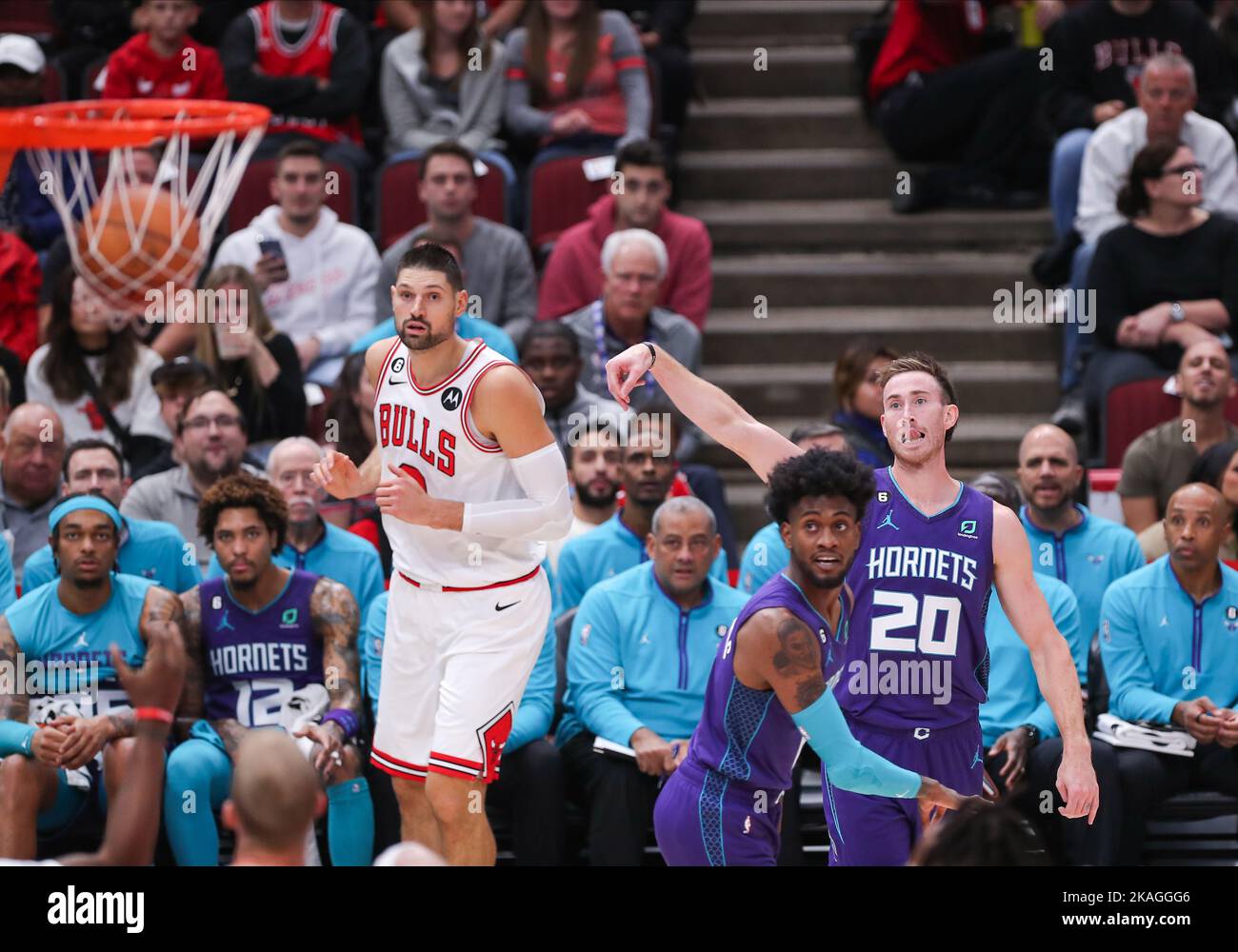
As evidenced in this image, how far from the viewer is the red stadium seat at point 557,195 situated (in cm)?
954

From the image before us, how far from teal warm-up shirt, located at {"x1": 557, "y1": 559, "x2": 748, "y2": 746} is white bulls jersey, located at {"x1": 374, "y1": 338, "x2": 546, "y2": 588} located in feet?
4.02

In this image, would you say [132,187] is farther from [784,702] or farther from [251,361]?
[784,702]

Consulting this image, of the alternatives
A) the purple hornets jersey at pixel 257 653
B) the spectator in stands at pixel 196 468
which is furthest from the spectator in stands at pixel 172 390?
the purple hornets jersey at pixel 257 653

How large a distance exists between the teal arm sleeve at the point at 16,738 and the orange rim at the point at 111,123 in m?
2.52

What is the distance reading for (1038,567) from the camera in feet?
23.9

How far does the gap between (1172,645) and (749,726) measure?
2.40 m

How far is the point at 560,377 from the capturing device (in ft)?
26.8

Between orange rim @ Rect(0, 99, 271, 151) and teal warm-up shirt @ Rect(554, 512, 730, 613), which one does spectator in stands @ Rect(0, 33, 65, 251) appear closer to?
orange rim @ Rect(0, 99, 271, 151)

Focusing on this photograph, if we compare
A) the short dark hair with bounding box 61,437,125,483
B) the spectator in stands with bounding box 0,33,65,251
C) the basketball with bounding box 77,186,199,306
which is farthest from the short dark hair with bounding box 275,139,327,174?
the short dark hair with bounding box 61,437,125,483

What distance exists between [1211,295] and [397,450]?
4774mm

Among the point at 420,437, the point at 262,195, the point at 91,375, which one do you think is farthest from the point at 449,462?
the point at 262,195
